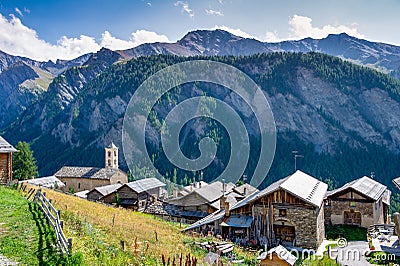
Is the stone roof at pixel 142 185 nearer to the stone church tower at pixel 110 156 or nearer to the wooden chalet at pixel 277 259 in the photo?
the stone church tower at pixel 110 156

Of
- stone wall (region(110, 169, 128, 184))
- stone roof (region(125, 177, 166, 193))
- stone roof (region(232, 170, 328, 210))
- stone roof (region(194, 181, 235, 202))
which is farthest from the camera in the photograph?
stone wall (region(110, 169, 128, 184))

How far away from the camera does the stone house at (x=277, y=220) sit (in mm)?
25000

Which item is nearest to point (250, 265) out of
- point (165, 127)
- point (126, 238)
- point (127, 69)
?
point (126, 238)

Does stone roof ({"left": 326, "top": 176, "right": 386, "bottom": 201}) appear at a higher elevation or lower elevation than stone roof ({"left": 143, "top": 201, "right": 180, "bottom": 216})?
higher

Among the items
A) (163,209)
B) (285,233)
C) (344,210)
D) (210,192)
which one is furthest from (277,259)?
(210,192)

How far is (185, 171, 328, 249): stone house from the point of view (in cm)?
2500

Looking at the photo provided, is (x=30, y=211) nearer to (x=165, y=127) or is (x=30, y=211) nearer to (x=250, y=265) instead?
(x=250, y=265)

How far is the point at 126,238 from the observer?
15.8 metres

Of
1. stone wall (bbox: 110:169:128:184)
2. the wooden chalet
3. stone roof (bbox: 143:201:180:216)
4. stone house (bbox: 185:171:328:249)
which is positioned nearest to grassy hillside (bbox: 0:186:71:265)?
the wooden chalet

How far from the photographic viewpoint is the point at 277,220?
25.8 m

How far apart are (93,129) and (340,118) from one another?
308ft

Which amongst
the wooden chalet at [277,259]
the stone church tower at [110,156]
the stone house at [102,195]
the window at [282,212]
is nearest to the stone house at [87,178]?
the stone church tower at [110,156]

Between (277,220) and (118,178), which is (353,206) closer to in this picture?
(277,220)

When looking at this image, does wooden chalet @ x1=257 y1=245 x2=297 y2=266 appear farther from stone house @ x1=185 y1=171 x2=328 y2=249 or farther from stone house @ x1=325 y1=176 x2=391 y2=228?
stone house @ x1=325 y1=176 x2=391 y2=228
